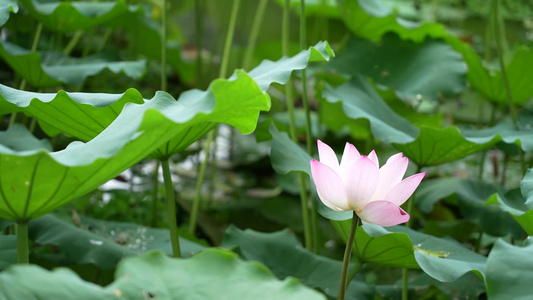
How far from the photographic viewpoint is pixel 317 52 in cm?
89

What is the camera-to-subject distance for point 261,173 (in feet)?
8.96

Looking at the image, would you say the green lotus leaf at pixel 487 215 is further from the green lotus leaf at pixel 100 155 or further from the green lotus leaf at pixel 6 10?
the green lotus leaf at pixel 6 10

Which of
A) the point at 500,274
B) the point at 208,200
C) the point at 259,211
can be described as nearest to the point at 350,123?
the point at 259,211

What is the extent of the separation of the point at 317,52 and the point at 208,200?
1.41 m

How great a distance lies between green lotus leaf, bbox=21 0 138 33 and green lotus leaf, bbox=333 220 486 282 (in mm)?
910

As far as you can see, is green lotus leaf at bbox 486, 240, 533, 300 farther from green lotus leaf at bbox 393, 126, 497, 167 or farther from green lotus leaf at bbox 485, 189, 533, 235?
green lotus leaf at bbox 393, 126, 497, 167

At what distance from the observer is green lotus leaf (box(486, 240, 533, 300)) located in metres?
0.67

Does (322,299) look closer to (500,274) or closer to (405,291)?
(500,274)

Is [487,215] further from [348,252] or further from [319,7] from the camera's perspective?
[319,7]

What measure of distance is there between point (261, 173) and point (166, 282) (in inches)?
85.8

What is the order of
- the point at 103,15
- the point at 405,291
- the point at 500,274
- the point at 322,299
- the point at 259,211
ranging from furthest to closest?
the point at 259,211, the point at 103,15, the point at 405,291, the point at 500,274, the point at 322,299

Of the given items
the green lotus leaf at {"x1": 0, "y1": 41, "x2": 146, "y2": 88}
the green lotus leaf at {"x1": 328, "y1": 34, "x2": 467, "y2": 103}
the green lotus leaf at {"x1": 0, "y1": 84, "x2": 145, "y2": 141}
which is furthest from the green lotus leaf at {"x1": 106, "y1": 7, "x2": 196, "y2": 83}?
the green lotus leaf at {"x1": 0, "y1": 84, "x2": 145, "y2": 141}

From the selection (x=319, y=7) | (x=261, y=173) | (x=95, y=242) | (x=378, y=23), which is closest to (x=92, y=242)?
(x=95, y=242)

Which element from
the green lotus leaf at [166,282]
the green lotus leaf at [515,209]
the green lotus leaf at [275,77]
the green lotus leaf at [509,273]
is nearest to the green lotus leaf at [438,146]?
the green lotus leaf at [515,209]
